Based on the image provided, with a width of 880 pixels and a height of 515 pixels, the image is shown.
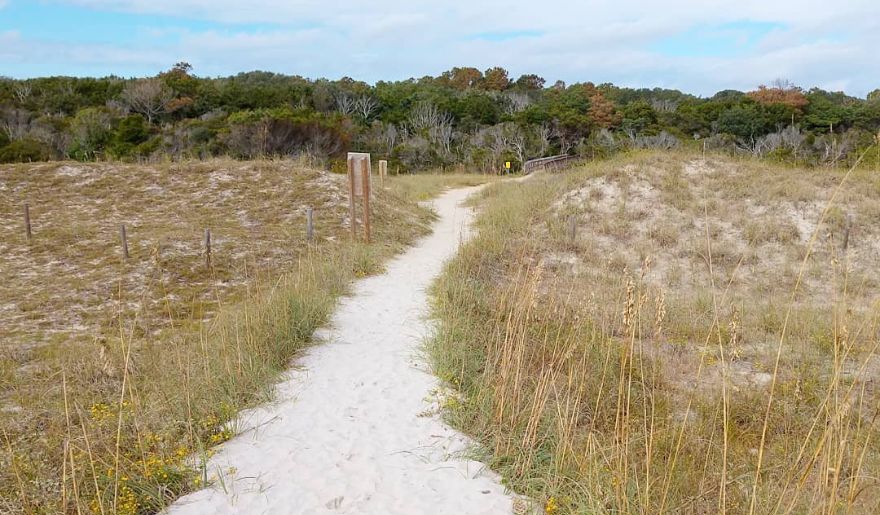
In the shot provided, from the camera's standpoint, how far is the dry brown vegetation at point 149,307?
138 inches

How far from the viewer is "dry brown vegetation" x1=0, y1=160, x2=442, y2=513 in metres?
3.51

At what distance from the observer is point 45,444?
3.81 m

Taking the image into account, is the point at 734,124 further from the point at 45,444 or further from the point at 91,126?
the point at 45,444

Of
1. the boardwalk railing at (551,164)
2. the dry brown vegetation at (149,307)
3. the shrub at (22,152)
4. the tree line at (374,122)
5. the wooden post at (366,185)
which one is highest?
the tree line at (374,122)

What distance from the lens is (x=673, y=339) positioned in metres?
6.99

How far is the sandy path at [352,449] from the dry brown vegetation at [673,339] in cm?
32

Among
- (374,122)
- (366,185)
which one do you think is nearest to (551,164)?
(366,185)

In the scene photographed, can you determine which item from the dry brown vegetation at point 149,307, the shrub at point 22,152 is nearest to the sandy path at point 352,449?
the dry brown vegetation at point 149,307

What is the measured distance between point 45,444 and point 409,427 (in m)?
2.43

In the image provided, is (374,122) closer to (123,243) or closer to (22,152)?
(22,152)

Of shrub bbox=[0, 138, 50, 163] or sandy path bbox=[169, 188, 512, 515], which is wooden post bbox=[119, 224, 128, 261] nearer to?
sandy path bbox=[169, 188, 512, 515]

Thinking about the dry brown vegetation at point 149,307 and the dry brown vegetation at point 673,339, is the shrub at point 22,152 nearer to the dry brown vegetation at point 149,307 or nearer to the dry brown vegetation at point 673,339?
the dry brown vegetation at point 149,307

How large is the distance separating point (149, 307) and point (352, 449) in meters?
6.29

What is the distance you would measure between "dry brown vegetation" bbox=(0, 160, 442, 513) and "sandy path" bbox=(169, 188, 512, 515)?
233 mm
